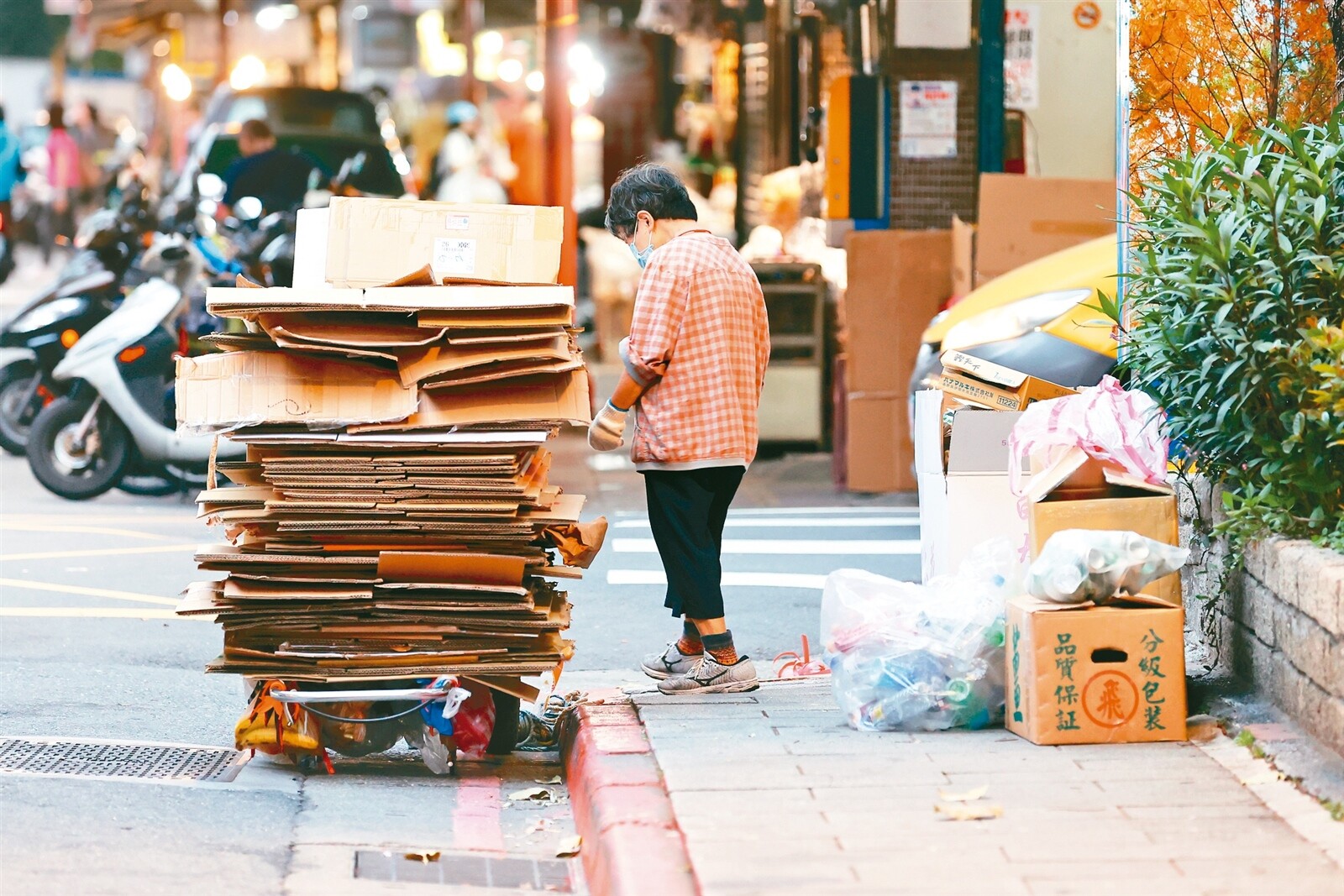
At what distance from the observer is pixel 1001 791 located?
187 inches

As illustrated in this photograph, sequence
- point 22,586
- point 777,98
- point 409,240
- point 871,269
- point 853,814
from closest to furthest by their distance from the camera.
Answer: point 853,814 → point 409,240 → point 22,586 → point 871,269 → point 777,98

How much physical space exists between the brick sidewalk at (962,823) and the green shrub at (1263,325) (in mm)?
830

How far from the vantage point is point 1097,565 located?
5.22 metres

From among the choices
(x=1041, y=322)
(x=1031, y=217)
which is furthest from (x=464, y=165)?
(x=1041, y=322)

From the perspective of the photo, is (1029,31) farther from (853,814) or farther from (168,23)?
(168,23)

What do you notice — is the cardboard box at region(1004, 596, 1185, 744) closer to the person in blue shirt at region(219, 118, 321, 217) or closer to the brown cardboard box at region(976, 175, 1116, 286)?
the brown cardboard box at region(976, 175, 1116, 286)

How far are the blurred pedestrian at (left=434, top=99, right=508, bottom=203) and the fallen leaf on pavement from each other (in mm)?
16504

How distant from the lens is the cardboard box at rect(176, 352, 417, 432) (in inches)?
219

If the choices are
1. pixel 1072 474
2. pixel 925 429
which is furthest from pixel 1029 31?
pixel 1072 474

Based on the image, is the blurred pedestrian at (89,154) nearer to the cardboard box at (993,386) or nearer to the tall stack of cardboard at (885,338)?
the tall stack of cardboard at (885,338)

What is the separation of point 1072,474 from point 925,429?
→ 122 centimetres

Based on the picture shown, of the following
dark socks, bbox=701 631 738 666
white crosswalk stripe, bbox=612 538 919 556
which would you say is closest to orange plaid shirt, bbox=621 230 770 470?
dark socks, bbox=701 631 738 666

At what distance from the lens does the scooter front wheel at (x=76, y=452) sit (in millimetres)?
10766

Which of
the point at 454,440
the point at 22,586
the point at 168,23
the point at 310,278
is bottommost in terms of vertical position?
the point at 22,586
